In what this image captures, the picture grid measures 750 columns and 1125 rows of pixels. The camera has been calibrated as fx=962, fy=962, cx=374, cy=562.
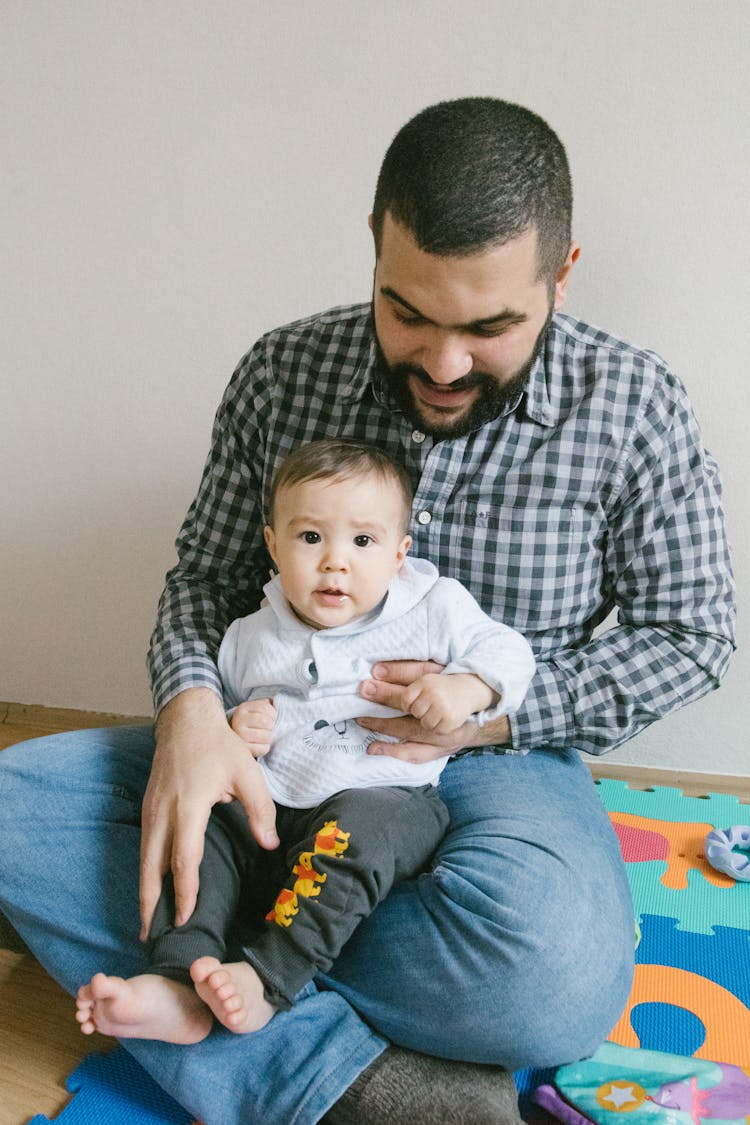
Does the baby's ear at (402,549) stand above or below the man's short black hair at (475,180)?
below

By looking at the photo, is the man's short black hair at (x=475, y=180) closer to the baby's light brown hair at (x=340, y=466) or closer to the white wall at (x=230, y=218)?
the baby's light brown hair at (x=340, y=466)

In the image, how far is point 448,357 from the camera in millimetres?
1043

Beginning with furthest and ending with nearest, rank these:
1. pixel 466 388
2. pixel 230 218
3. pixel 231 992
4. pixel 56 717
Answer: pixel 56 717
pixel 230 218
pixel 466 388
pixel 231 992

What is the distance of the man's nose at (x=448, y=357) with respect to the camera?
1.04m

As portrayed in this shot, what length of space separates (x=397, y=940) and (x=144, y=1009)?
26 cm

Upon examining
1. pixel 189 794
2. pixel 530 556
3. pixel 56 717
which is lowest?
pixel 56 717

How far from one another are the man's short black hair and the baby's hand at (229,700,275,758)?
54cm

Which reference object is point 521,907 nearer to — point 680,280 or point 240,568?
point 240,568

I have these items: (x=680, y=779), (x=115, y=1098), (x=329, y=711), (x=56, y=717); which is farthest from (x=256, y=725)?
(x=56, y=717)

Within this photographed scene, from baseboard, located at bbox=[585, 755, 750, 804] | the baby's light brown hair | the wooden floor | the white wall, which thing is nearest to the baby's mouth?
the baby's light brown hair

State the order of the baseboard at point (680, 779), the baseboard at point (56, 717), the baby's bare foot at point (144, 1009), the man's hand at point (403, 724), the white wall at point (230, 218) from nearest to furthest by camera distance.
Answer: the baby's bare foot at point (144, 1009), the man's hand at point (403, 724), the white wall at point (230, 218), the baseboard at point (680, 779), the baseboard at point (56, 717)

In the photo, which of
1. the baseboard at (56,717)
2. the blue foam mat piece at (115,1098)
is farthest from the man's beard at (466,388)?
the baseboard at (56,717)

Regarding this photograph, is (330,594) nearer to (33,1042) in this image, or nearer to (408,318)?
(408,318)

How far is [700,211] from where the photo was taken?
4.82 ft
